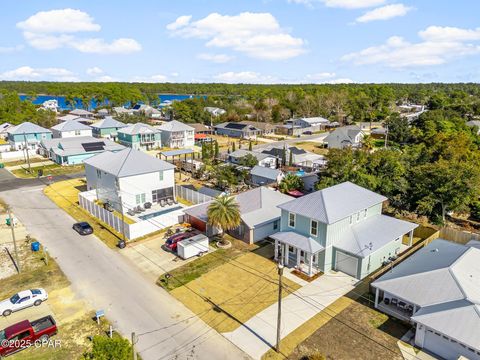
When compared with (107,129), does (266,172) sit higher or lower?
lower

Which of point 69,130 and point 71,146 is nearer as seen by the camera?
point 71,146

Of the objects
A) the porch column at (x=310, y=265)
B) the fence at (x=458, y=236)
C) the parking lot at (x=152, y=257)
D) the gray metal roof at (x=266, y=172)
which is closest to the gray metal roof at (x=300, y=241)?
the porch column at (x=310, y=265)

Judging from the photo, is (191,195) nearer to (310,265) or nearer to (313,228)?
(313,228)

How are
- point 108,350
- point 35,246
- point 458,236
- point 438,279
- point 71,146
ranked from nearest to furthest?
point 108,350 < point 438,279 < point 35,246 < point 458,236 < point 71,146

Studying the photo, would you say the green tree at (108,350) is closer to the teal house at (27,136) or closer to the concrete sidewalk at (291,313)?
the concrete sidewalk at (291,313)

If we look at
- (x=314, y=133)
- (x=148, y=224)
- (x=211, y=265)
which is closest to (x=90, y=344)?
(x=211, y=265)

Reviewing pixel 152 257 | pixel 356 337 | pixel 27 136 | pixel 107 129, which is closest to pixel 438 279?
pixel 356 337

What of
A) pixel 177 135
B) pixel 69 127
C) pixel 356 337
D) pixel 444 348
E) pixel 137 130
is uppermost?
pixel 69 127
